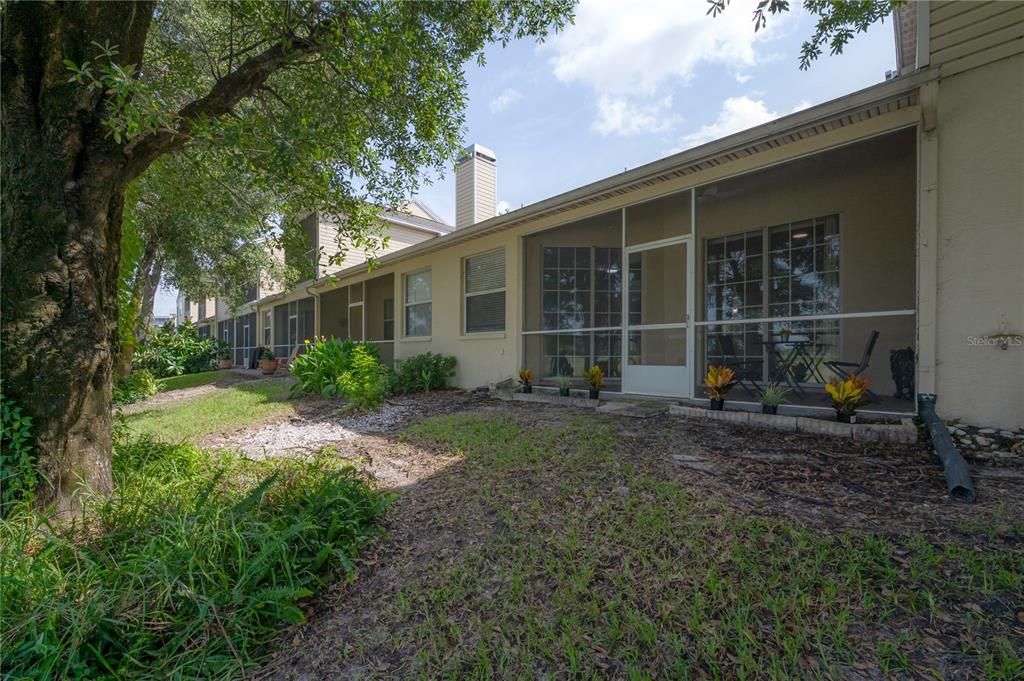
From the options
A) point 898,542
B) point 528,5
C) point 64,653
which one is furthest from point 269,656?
point 528,5

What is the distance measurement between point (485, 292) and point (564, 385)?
2576 mm

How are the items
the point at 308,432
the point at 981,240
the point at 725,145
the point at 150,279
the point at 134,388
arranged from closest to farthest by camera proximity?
the point at 981,240
the point at 725,145
the point at 308,432
the point at 134,388
the point at 150,279

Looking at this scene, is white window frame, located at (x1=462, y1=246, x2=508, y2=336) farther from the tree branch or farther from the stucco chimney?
the tree branch

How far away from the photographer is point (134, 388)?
9.70 metres

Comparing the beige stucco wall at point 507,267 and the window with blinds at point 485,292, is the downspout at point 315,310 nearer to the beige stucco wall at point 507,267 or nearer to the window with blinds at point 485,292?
the beige stucco wall at point 507,267

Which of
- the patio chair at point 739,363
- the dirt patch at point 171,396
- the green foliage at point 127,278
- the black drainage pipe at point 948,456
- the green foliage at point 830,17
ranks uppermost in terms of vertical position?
the green foliage at point 830,17

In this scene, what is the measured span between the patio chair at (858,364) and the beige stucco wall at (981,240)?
103 centimetres

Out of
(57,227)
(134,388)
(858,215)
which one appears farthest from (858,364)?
(134,388)

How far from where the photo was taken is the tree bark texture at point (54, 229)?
274 centimetres

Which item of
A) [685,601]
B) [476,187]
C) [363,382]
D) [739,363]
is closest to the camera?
[685,601]

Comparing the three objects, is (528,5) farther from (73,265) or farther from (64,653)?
(64,653)

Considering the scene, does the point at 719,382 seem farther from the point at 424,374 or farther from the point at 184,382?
the point at 184,382

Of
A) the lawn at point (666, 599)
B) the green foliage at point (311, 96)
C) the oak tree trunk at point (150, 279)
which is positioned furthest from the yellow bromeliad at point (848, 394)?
the oak tree trunk at point (150, 279)

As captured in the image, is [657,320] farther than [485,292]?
No
